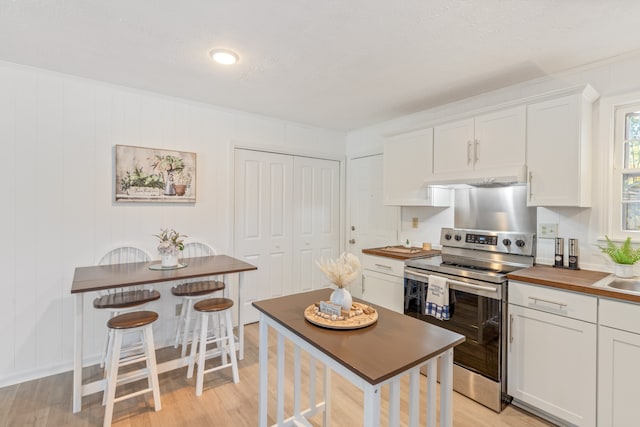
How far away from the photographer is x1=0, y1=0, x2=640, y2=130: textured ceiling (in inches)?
66.3

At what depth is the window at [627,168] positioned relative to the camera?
7.09 feet

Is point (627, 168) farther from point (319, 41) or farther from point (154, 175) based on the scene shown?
point (154, 175)

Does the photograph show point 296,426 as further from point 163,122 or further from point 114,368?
point 163,122

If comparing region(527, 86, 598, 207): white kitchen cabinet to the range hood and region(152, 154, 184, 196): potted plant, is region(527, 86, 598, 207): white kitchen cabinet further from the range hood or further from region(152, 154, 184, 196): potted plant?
region(152, 154, 184, 196): potted plant

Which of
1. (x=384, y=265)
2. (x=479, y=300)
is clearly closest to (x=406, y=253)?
(x=384, y=265)

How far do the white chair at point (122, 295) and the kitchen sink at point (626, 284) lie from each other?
3082 millimetres

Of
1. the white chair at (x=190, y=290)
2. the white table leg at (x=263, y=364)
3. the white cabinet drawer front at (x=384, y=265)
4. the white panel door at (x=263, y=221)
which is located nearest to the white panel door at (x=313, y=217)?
the white panel door at (x=263, y=221)

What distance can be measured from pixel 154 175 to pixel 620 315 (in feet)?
11.8

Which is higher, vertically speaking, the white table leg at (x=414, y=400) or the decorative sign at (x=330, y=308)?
the decorative sign at (x=330, y=308)

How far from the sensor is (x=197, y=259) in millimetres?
3023

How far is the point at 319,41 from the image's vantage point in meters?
2.00

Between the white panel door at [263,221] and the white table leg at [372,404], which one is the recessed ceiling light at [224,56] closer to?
the white panel door at [263,221]

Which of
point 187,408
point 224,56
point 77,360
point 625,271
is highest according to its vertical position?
point 224,56

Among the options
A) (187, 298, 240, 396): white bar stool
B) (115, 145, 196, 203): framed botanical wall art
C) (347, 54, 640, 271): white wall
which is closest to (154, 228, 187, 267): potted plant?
(187, 298, 240, 396): white bar stool
